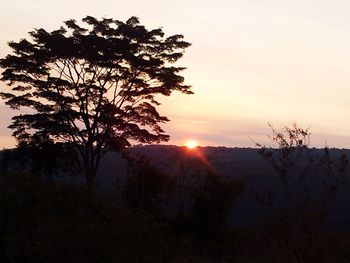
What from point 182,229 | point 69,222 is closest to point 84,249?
point 69,222

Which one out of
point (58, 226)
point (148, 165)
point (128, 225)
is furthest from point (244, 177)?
point (58, 226)

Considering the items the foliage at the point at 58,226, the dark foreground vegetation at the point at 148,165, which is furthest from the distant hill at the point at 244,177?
the foliage at the point at 58,226

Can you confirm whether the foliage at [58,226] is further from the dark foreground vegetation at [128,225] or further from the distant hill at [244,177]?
the distant hill at [244,177]

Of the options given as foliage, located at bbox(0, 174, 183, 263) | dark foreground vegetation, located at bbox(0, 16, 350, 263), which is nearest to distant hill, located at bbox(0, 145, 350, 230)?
dark foreground vegetation, located at bbox(0, 16, 350, 263)

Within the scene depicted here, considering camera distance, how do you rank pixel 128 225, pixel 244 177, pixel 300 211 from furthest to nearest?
pixel 244 177
pixel 300 211
pixel 128 225

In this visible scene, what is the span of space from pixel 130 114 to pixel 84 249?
23.1m

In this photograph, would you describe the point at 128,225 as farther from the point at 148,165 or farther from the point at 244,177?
the point at 244,177

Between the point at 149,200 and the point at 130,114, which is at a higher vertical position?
the point at 130,114

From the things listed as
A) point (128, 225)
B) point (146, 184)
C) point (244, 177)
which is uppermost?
point (244, 177)

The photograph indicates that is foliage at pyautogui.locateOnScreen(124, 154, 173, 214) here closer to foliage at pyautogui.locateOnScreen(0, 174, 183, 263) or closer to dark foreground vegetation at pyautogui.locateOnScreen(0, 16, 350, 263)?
dark foreground vegetation at pyautogui.locateOnScreen(0, 16, 350, 263)

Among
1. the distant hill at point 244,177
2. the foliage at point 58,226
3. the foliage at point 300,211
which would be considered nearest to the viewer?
the foliage at point 58,226

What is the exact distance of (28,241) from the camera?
9.78m

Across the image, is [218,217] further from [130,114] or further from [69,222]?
[69,222]

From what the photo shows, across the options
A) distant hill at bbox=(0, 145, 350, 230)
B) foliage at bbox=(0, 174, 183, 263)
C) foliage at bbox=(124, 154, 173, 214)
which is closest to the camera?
foliage at bbox=(0, 174, 183, 263)
